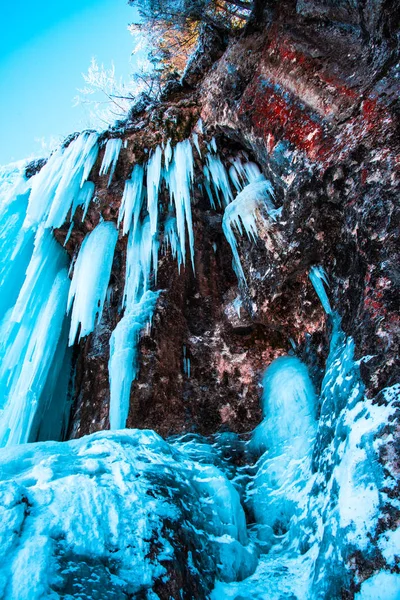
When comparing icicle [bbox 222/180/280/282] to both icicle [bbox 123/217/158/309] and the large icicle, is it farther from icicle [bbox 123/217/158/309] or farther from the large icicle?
the large icicle

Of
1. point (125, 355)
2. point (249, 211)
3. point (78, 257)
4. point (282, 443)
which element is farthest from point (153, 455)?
point (78, 257)

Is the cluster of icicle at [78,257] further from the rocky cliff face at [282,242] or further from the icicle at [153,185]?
the rocky cliff face at [282,242]

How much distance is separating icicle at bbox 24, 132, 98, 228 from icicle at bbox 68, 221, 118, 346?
679 mm

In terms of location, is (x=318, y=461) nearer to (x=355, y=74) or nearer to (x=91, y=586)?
(x=91, y=586)

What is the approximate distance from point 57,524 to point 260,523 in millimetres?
2493

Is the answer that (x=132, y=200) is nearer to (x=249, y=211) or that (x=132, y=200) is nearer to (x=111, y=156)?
(x=111, y=156)

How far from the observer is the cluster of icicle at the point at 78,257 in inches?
227

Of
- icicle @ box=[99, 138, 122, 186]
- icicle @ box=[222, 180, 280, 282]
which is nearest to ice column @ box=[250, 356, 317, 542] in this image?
icicle @ box=[222, 180, 280, 282]

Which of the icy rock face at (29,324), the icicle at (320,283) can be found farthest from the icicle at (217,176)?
the icy rock face at (29,324)


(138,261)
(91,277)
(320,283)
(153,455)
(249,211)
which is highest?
(138,261)

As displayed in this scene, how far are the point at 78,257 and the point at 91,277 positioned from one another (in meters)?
0.86

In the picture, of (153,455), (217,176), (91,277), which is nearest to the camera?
(153,455)

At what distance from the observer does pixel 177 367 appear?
5758 millimetres

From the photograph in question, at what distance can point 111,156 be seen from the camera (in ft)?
22.6
